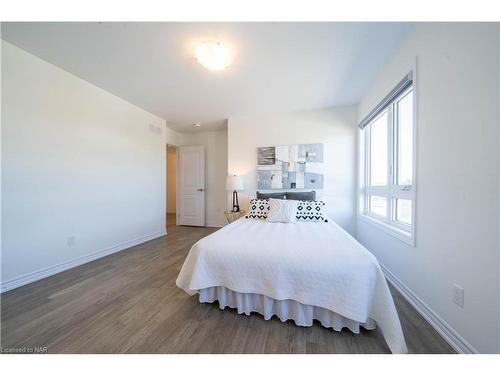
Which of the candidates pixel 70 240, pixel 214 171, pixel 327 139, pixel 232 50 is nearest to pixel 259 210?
pixel 327 139

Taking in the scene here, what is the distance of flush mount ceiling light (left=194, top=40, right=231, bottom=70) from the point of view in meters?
1.72

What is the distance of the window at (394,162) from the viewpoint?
1808 mm

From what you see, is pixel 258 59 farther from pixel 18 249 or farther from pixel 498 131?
pixel 18 249

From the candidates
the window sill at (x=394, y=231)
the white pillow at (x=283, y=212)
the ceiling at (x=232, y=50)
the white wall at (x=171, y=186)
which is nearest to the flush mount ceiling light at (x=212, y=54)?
the ceiling at (x=232, y=50)

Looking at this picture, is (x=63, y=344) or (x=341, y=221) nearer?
(x=63, y=344)

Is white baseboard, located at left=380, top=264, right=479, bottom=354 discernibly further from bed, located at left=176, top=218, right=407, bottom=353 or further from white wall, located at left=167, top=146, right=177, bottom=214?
white wall, located at left=167, top=146, right=177, bottom=214

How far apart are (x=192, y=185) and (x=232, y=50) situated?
3.40 metres

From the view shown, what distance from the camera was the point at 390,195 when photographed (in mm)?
2129

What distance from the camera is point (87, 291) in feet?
5.85

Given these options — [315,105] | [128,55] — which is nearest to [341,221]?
[315,105]

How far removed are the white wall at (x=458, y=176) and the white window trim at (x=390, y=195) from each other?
0.05 meters

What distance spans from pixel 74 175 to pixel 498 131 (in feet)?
12.5

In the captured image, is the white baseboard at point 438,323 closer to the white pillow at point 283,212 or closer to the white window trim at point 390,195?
the white window trim at point 390,195

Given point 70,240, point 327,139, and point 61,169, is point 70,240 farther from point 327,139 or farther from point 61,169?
point 327,139
